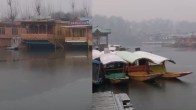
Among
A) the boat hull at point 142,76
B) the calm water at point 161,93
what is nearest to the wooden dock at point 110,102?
the calm water at point 161,93

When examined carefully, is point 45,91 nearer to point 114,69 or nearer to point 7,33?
point 114,69

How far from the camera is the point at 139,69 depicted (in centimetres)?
362

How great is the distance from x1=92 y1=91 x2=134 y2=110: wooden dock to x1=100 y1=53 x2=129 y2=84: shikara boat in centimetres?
92

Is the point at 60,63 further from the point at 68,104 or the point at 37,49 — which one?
the point at 68,104

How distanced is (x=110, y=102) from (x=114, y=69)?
140 cm

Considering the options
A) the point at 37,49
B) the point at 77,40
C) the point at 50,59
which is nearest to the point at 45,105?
the point at 77,40

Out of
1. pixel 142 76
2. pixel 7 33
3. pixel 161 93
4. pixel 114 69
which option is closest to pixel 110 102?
pixel 161 93

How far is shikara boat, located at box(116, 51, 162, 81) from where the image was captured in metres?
3.47

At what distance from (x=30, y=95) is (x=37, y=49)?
4.21 m

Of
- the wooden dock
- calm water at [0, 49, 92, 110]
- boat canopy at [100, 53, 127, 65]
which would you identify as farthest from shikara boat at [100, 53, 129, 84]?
the wooden dock

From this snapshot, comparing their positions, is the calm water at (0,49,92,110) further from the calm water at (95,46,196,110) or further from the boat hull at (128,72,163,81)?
the boat hull at (128,72,163,81)

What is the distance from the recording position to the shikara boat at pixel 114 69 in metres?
3.19

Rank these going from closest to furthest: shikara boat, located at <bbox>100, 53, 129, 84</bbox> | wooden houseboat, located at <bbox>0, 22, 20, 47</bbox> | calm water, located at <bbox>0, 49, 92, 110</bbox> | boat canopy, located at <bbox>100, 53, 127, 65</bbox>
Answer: calm water, located at <bbox>0, 49, 92, 110</bbox>, shikara boat, located at <bbox>100, 53, 129, 84</bbox>, boat canopy, located at <bbox>100, 53, 127, 65</bbox>, wooden houseboat, located at <bbox>0, 22, 20, 47</bbox>

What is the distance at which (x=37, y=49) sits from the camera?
21.7 feet
